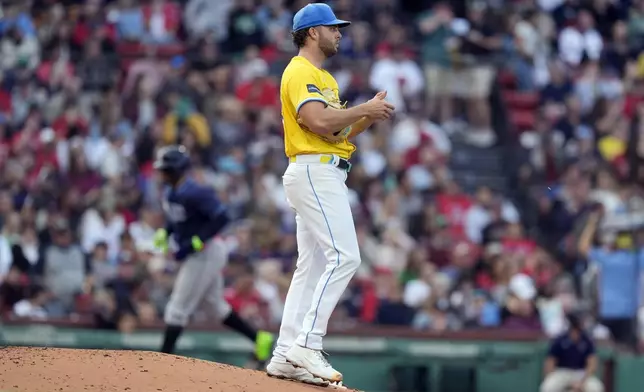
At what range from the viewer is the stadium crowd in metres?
15.2

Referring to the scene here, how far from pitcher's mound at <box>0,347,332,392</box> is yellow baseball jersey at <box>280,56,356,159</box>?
1.39 m

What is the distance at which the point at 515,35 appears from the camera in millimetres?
19469

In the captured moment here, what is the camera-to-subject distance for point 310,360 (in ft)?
27.6

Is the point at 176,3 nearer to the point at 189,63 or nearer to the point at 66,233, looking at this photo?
the point at 189,63

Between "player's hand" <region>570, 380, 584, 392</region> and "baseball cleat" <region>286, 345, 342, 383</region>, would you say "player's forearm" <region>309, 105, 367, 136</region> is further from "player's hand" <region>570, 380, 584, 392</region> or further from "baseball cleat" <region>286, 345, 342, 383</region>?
"player's hand" <region>570, 380, 584, 392</region>

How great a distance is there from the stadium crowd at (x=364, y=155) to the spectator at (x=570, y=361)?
307mm

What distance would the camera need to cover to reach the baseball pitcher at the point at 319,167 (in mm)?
8297

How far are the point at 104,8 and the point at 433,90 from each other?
4.71 metres

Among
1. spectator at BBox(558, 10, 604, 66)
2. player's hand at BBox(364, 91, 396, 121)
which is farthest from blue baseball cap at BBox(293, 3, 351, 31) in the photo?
spectator at BBox(558, 10, 604, 66)

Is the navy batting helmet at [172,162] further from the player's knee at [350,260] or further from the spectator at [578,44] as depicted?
the spectator at [578,44]

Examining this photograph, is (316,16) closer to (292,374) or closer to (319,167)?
(319,167)

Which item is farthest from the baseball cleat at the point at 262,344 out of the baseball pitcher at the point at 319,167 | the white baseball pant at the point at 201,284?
the baseball pitcher at the point at 319,167

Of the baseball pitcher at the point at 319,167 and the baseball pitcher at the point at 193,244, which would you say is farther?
the baseball pitcher at the point at 193,244

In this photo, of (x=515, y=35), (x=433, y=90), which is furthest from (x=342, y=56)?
(x=515, y=35)
